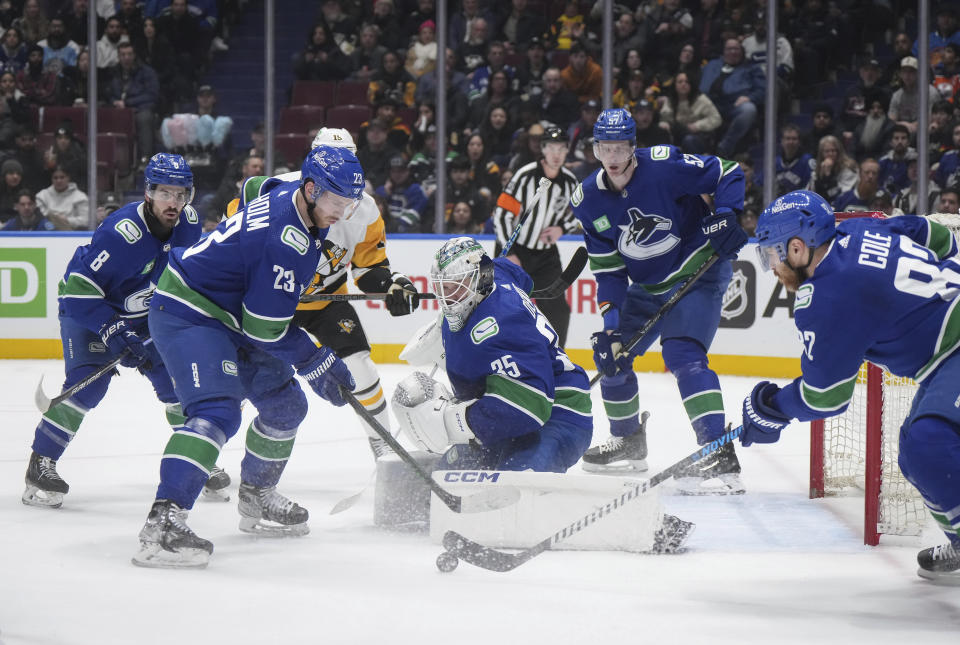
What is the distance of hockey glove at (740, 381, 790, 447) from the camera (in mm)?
2902

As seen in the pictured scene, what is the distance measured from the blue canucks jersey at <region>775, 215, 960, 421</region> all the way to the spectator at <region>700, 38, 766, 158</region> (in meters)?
4.67

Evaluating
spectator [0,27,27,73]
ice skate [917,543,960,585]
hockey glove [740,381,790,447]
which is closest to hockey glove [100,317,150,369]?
hockey glove [740,381,790,447]

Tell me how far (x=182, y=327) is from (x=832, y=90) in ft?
18.2

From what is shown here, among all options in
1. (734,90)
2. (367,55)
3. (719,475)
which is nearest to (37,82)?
(367,55)

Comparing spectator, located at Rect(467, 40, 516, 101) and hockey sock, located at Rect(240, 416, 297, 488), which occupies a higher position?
spectator, located at Rect(467, 40, 516, 101)

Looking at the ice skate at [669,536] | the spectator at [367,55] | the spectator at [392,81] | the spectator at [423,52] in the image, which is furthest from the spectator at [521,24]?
the ice skate at [669,536]

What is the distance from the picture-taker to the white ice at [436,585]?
2.65 metres

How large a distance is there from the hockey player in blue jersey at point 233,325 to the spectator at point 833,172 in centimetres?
455

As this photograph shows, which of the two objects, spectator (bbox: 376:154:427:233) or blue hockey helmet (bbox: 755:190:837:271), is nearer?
blue hockey helmet (bbox: 755:190:837:271)

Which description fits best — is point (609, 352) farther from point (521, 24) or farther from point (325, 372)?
point (521, 24)

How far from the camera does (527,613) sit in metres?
2.78

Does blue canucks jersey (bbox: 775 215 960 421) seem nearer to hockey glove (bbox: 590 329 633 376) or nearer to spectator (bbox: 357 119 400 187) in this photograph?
hockey glove (bbox: 590 329 633 376)

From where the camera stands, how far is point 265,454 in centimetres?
356

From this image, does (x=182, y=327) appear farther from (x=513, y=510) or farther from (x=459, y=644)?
(x=459, y=644)
